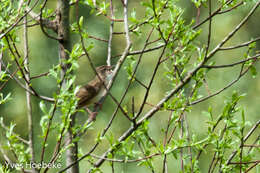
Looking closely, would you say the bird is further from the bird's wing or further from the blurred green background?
the blurred green background

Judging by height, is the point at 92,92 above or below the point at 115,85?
below

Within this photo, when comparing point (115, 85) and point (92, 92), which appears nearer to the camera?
point (92, 92)

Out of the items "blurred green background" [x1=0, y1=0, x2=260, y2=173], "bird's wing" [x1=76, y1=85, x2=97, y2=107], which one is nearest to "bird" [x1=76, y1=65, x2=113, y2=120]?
"bird's wing" [x1=76, y1=85, x2=97, y2=107]

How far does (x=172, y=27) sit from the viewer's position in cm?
235

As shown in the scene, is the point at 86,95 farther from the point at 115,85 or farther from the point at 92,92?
the point at 115,85

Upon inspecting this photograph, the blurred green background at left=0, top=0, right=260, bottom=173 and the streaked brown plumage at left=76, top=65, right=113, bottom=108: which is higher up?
the blurred green background at left=0, top=0, right=260, bottom=173

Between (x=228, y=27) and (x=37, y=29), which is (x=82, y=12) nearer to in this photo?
(x=37, y=29)

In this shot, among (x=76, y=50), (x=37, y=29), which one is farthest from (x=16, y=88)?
(x=76, y=50)

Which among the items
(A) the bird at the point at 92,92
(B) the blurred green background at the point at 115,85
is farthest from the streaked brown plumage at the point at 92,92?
(B) the blurred green background at the point at 115,85

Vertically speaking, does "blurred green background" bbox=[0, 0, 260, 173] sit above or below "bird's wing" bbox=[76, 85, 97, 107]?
above

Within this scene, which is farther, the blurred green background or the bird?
the blurred green background

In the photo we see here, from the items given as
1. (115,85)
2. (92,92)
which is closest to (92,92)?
(92,92)

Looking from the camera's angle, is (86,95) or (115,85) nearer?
(86,95)

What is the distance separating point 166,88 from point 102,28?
1502mm
